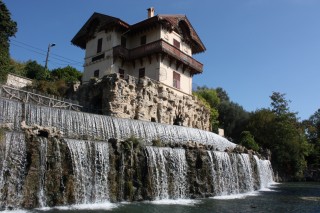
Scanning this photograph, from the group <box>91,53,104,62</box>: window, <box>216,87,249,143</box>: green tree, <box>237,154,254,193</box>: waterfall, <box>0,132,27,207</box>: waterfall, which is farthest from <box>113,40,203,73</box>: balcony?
<box>216,87,249,143</box>: green tree

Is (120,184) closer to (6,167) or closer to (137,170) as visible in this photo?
(137,170)

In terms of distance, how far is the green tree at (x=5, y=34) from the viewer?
28.9 metres

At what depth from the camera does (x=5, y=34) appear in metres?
30.7

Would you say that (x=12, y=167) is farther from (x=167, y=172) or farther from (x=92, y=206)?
(x=167, y=172)

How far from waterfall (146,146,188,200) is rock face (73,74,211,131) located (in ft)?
31.7

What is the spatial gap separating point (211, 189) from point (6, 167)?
12.9 meters

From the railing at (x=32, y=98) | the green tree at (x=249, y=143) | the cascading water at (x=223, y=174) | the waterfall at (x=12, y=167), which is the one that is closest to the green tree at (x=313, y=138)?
the green tree at (x=249, y=143)

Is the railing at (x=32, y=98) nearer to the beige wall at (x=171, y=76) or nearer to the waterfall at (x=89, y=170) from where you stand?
the waterfall at (x=89, y=170)

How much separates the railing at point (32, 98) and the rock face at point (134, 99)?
8.71 ft

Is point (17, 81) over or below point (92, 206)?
over

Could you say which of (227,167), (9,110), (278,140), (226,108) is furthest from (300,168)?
(9,110)

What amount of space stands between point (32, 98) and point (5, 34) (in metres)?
9.38

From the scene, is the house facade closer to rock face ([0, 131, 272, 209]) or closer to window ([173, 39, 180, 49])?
window ([173, 39, 180, 49])

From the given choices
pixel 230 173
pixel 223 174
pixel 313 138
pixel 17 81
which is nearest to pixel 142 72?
pixel 17 81
